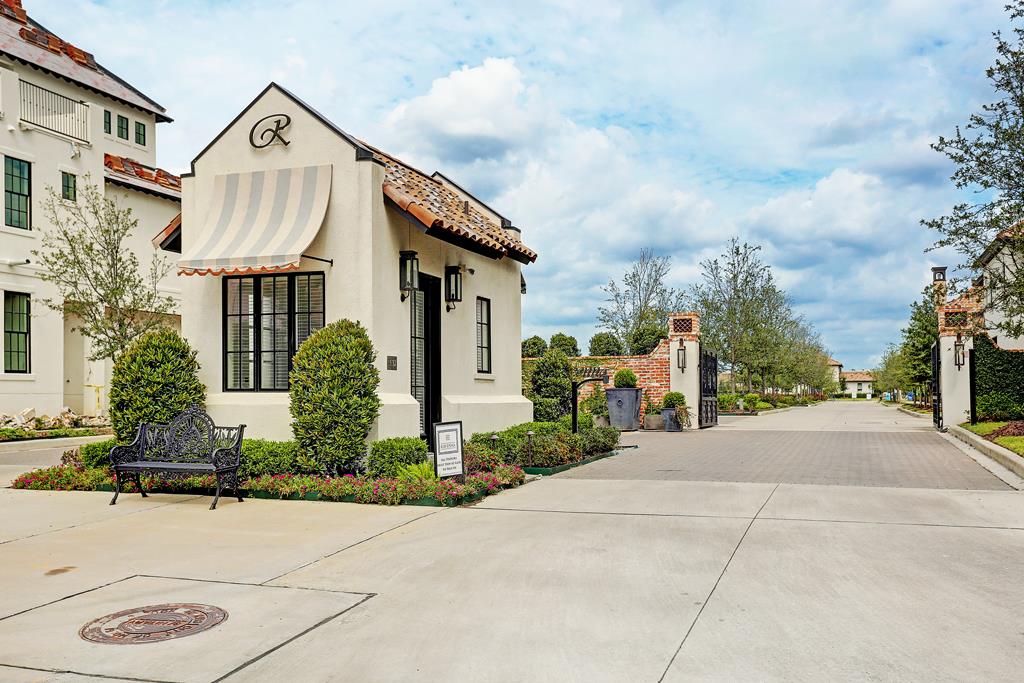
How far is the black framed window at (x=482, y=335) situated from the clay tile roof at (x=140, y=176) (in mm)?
19362

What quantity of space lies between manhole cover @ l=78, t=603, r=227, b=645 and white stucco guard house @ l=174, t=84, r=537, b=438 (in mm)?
5588

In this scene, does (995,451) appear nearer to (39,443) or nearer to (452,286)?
(452,286)

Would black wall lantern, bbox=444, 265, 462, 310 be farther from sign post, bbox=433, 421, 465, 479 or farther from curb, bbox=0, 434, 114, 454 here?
curb, bbox=0, 434, 114, 454

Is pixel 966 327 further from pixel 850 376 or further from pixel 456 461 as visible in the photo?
pixel 850 376

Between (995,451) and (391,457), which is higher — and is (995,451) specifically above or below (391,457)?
below

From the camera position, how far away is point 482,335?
14.9m

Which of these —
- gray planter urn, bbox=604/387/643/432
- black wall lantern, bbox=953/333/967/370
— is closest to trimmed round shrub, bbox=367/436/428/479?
gray planter urn, bbox=604/387/643/432

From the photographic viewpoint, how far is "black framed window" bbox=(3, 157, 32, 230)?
2441 centimetres

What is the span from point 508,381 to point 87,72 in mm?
24036

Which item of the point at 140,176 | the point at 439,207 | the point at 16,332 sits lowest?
the point at 16,332

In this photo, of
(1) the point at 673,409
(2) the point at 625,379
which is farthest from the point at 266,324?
(1) the point at 673,409

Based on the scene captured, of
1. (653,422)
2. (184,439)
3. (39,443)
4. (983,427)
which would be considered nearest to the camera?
(184,439)

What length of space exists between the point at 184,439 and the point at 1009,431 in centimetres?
1598

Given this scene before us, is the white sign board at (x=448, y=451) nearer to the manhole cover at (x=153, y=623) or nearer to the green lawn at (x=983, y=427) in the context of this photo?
the manhole cover at (x=153, y=623)
